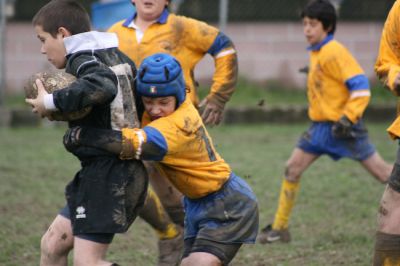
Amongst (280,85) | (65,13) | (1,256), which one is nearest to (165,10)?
(65,13)

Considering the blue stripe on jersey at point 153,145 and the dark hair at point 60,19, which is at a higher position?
the dark hair at point 60,19

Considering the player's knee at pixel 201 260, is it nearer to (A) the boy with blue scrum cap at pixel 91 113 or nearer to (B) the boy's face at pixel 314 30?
(A) the boy with blue scrum cap at pixel 91 113

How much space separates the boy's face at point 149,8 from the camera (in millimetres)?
5363

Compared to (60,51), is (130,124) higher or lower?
lower

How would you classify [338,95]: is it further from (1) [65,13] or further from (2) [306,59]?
(2) [306,59]

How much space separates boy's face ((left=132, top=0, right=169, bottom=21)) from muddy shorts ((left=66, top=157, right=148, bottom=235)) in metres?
1.66

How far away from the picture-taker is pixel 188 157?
159 inches

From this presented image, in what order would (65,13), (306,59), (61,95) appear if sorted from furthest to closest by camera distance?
(306,59)
(65,13)
(61,95)

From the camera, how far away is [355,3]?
13.4 meters

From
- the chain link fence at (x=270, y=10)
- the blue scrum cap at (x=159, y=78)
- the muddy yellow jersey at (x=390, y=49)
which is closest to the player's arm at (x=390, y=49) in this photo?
the muddy yellow jersey at (x=390, y=49)

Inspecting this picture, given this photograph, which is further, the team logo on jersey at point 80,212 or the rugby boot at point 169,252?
the rugby boot at point 169,252

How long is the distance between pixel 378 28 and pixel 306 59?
127cm

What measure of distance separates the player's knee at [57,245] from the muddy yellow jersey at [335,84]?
9.28 feet

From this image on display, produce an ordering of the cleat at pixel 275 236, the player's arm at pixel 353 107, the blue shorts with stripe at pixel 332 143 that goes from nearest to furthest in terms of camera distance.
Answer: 1. the cleat at pixel 275 236
2. the player's arm at pixel 353 107
3. the blue shorts with stripe at pixel 332 143
